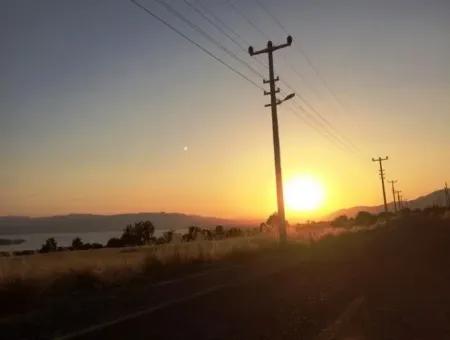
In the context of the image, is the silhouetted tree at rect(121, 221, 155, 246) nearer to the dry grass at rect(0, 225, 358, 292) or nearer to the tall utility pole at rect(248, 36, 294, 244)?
the tall utility pole at rect(248, 36, 294, 244)

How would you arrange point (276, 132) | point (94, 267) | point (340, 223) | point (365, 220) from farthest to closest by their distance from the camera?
point (340, 223), point (365, 220), point (276, 132), point (94, 267)

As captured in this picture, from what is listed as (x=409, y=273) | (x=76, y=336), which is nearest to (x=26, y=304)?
(x=76, y=336)

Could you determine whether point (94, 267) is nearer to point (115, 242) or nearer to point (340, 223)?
point (115, 242)

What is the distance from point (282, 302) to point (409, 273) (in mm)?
6866

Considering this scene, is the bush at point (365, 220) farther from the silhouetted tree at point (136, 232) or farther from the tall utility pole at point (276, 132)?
the tall utility pole at point (276, 132)

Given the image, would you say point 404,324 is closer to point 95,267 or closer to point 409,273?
point 409,273

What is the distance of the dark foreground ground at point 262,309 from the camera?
9.57 metres

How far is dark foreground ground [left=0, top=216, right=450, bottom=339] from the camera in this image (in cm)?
957

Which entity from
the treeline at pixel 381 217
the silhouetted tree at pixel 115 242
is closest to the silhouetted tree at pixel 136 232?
the silhouetted tree at pixel 115 242

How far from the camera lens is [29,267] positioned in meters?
16.9

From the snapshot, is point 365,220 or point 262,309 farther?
point 365,220

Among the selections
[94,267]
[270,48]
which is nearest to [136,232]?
[270,48]

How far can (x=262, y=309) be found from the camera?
11.7 metres

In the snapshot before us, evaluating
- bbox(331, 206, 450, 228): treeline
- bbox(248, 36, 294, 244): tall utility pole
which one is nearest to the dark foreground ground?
bbox(248, 36, 294, 244): tall utility pole
